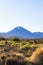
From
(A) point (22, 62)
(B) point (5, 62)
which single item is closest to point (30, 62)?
(A) point (22, 62)

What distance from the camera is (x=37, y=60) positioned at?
1320 cm

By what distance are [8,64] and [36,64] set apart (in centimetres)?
142

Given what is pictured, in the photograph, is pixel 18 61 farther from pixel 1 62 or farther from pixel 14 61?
pixel 1 62

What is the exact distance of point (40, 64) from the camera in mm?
13055

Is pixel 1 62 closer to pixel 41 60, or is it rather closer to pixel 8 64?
pixel 8 64

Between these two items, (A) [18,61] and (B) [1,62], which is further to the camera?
(B) [1,62]

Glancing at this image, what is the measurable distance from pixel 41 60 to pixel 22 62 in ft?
2.89

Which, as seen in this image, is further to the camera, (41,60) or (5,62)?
(5,62)

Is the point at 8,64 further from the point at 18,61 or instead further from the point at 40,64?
the point at 40,64

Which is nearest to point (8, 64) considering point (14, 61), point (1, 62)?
point (14, 61)

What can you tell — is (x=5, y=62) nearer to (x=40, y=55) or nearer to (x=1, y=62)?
(x=1, y=62)

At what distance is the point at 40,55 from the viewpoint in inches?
528

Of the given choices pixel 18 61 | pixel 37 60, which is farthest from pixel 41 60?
pixel 18 61

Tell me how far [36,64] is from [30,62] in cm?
72
